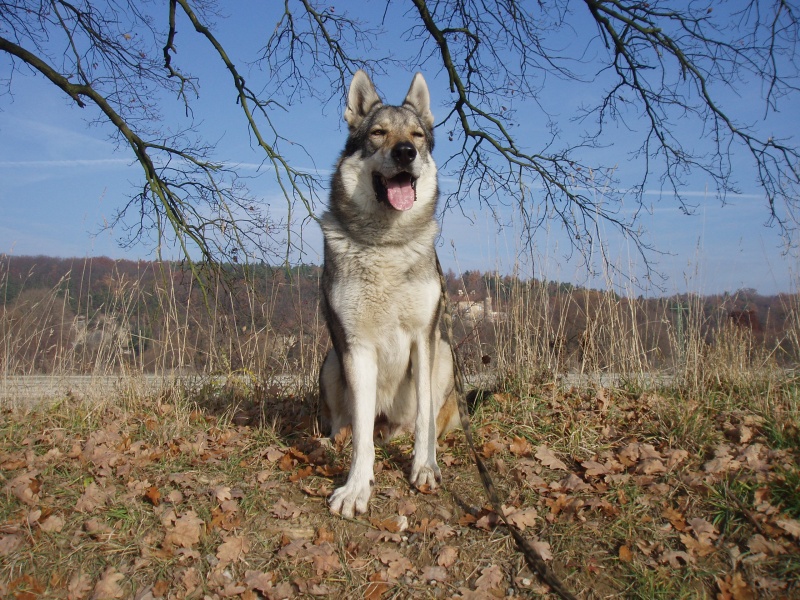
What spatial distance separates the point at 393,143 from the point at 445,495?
240cm

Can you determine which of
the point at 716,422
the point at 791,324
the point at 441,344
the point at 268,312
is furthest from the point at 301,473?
the point at 791,324

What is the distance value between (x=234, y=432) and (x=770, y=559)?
3.73 meters

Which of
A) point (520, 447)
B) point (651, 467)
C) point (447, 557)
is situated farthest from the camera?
point (520, 447)

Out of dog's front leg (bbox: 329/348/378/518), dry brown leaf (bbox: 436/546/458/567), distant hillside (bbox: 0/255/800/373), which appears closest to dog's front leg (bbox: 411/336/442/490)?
dog's front leg (bbox: 329/348/378/518)

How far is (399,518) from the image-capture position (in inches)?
120

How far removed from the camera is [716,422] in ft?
12.8

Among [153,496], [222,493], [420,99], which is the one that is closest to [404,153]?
[420,99]

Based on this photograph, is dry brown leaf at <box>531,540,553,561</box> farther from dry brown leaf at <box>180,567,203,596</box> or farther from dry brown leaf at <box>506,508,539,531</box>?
dry brown leaf at <box>180,567,203,596</box>

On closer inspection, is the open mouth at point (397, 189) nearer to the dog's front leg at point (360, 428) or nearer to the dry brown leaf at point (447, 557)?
the dog's front leg at point (360, 428)

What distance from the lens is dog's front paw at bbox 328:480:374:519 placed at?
123 inches

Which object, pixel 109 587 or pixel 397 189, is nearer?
pixel 109 587

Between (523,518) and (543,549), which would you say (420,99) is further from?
(543,549)

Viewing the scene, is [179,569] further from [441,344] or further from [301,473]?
[441,344]

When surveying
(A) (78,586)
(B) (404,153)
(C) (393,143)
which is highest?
(C) (393,143)
